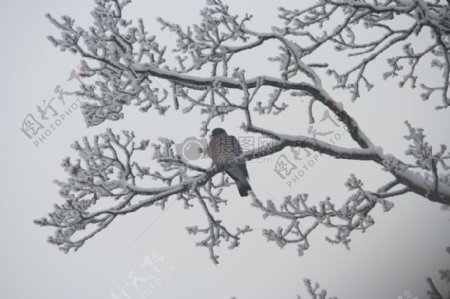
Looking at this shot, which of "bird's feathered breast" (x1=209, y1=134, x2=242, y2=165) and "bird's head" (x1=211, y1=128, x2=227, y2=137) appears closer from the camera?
"bird's feathered breast" (x1=209, y1=134, x2=242, y2=165)

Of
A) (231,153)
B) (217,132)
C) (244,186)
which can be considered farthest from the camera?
(217,132)

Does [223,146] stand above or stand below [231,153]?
above

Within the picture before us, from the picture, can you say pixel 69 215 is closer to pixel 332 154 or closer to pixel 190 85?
pixel 190 85

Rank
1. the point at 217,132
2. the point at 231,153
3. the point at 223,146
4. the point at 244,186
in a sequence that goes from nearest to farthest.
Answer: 1. the point at 231,153
2. the point at 244,186
3. the point at 223,146
4. the point at 217,132

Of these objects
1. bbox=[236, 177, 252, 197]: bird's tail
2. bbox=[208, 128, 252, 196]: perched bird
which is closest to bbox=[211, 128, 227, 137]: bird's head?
bbox=[208, 128, 252, 196]: perched bird

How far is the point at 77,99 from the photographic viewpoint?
14.7 feet

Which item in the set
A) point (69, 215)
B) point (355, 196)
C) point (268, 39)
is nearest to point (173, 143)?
point (69, 215)

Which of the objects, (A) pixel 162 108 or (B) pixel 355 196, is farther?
(A) pixel 162 108

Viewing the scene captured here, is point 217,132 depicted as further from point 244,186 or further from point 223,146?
point 244,186

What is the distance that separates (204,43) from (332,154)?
2180mm

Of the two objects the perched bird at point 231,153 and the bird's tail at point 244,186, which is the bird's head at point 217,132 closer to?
the perched bird at point 231,153

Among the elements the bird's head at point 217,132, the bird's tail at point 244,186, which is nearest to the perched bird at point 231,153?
the bird's tail at point 244,186

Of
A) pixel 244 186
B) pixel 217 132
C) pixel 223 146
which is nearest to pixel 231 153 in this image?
pixel 223 146

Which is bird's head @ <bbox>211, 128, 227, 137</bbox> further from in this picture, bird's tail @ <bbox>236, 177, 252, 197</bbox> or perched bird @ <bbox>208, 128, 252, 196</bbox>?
bird's tail @ <bbox>236, 177, 252, 197</bbox>
